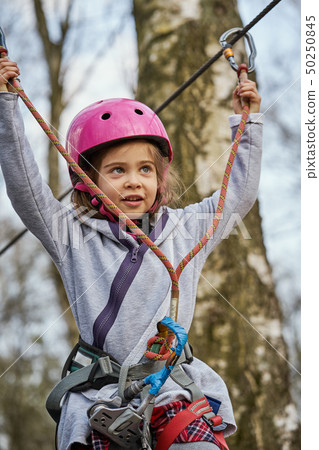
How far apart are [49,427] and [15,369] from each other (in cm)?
228

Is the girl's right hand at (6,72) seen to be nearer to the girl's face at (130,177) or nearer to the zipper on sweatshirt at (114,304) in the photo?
the girl's face at (130,177)

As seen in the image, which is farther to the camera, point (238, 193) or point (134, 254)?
point (238, 193)

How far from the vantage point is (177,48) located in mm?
3623

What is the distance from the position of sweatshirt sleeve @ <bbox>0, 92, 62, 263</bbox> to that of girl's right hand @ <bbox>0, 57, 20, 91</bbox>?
0.12ft

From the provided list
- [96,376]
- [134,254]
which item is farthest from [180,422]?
[134,254]

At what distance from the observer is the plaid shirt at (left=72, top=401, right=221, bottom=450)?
4.88 feet

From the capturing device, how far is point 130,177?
175 centimetres

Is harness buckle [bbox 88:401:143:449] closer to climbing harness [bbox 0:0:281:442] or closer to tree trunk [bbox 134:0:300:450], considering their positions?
climbing harness [bbox 0:0:281:442]

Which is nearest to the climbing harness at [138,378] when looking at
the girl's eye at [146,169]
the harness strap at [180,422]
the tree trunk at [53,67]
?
the harness strap at [180,422]

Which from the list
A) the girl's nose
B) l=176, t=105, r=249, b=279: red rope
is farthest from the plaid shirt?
the girl's nose

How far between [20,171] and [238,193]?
70cm

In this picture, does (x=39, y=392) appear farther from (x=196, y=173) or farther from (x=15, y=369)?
(x=196, y=173)

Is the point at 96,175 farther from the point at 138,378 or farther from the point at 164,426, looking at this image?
the point at 164,426
